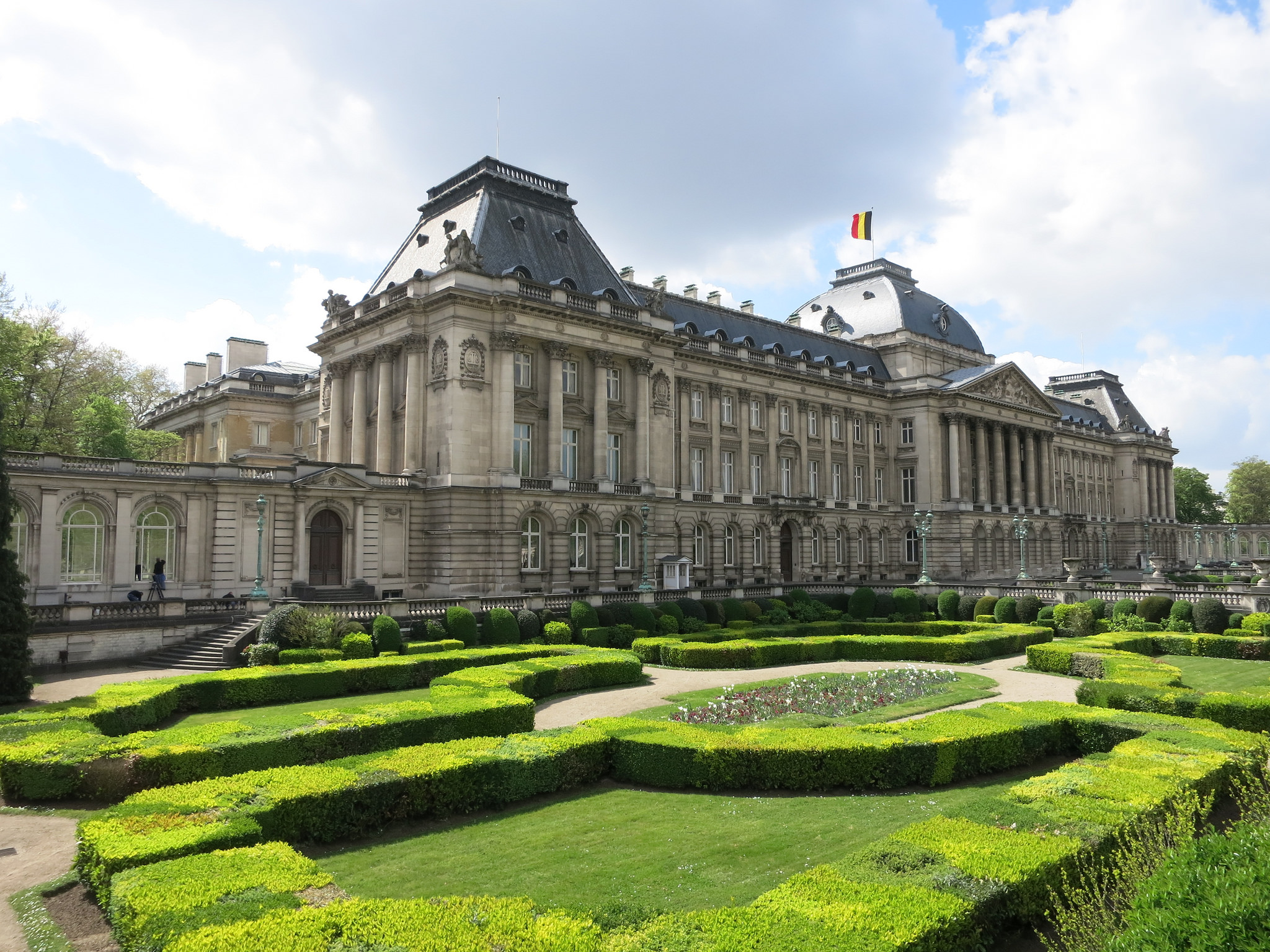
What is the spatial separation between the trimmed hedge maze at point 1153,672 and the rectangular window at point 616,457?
86.5 feet

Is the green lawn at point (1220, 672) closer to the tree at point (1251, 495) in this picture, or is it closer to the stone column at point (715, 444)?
the stone column at point (715, 444)

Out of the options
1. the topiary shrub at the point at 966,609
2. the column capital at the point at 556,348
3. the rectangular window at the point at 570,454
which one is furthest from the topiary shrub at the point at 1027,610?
the column capital at the point at 556,348

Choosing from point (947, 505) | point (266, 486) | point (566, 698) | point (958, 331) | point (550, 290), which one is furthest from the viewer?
point (958, 331)

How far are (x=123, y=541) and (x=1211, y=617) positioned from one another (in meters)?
48.2

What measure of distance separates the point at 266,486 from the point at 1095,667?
116ft

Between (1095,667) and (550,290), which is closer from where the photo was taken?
(1095,667)

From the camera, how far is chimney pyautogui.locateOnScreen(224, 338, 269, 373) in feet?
234

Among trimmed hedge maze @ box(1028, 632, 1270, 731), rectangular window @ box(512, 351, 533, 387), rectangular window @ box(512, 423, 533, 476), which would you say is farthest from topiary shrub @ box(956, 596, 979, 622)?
rectangular window @ box(512, 351, 533, 387)

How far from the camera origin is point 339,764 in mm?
14695

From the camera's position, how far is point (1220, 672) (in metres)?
29.7

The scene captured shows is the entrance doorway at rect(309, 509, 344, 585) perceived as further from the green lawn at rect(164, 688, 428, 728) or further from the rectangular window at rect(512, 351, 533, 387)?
the green lawn at rect(164, 688, 428, 728)

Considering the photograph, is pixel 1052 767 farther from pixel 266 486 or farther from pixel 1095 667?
pixel 266 486

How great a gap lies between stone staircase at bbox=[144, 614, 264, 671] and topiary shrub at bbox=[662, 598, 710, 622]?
60.4 feet

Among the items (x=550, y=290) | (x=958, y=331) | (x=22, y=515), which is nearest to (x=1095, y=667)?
(x=550, y=290)
